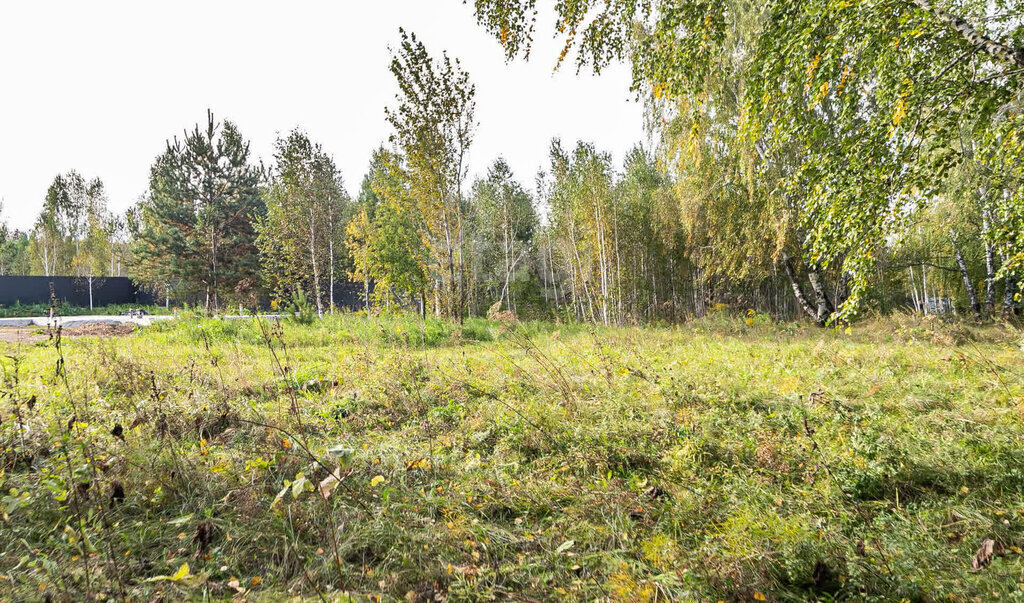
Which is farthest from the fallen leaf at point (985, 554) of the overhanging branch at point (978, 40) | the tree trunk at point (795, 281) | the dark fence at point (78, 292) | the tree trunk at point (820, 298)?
the dark fence at point (78, 292)

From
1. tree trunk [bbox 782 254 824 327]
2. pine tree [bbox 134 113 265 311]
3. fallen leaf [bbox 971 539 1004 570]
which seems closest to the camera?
fallen leaf [bbox 971 539 1004 570]

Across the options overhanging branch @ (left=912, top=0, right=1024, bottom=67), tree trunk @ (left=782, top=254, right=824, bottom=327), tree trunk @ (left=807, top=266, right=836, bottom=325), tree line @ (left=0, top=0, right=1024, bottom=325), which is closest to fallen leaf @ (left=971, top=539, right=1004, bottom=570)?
tree line @ (left=0, top=0, right=1024, bottom=325)

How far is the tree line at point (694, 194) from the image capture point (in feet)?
11.2

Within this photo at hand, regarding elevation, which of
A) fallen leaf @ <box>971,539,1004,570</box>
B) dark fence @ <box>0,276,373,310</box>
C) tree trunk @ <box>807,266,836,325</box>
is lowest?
fallen leaf @ <box>971,539,1004,570</box>

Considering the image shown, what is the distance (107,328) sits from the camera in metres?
9.70

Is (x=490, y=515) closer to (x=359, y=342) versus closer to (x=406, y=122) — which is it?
(x=359, y=342)

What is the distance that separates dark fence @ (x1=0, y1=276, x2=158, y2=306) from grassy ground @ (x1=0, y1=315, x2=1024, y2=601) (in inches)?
1023

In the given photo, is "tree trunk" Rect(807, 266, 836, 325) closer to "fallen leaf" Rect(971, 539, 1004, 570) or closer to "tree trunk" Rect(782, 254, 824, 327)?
"tree trunk" Rect(782, 254, 824, 327)

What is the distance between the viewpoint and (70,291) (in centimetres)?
2448

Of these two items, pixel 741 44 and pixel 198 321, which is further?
pixel 741 44

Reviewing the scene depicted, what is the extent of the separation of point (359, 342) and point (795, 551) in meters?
7.20

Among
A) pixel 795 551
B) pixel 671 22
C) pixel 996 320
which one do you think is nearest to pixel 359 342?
pixel 671 22

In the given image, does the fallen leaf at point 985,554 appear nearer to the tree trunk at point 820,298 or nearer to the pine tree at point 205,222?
the tree trunk at point 820,298

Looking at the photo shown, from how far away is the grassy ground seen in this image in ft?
5.98
